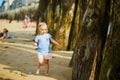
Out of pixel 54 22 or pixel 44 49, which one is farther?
pixel 54 22

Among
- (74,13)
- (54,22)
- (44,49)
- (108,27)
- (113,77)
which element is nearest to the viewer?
(113,77)

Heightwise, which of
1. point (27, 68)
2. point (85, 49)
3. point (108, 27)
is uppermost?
point (108, 27)

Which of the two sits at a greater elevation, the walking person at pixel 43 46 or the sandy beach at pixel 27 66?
the walking person at pixel 43 46

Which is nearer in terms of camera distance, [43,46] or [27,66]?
[43,46]

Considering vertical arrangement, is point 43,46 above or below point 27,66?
above

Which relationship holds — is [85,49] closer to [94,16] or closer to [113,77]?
[94,16]

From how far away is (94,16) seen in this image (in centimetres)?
684

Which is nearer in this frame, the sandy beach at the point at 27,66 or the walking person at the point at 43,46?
the sandy beach at the point at 27,66

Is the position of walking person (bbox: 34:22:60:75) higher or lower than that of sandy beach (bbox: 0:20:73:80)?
higher

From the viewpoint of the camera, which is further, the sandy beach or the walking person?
the walking person

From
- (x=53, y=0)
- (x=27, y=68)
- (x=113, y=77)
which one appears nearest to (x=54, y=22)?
(x=53, y=0)

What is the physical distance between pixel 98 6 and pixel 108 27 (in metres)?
0.60

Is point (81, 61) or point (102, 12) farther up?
point (102, 12)

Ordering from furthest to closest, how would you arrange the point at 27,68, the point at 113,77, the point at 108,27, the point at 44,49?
the point at 27,68
the point at 44,49
the point at 108,27
the point at 113,77
